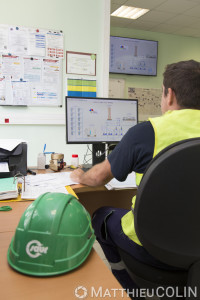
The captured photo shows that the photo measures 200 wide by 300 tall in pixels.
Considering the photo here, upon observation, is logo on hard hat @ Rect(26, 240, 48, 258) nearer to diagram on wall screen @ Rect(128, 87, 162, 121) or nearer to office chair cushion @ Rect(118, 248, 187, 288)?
office chair cushion @ Rect(118, 248, 187, 288)

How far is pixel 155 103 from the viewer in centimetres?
517

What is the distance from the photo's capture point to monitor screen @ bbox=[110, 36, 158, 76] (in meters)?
4.73

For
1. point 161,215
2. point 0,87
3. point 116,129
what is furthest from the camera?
point 0,87

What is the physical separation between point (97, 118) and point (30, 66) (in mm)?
1393

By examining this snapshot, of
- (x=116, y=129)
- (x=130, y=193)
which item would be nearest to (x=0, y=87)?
(x=116, y=129)

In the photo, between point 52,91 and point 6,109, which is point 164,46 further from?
point 6,109

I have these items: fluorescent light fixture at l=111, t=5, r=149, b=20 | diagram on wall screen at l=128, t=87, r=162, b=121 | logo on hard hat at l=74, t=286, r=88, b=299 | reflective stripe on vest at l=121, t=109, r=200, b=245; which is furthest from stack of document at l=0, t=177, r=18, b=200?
diagram on wall screen at l=128, t=87, r=162, b=121

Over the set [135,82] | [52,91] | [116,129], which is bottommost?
[116,129]

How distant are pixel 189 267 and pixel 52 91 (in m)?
2.49

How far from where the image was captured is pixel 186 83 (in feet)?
3.69

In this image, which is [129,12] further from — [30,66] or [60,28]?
[30,66]

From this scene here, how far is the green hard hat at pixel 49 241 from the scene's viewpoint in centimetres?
64

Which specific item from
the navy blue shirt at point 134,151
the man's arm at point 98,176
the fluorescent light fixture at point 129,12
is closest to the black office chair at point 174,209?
the navy blue shirt at point 134,151

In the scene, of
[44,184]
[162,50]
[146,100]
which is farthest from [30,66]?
[162,50]
